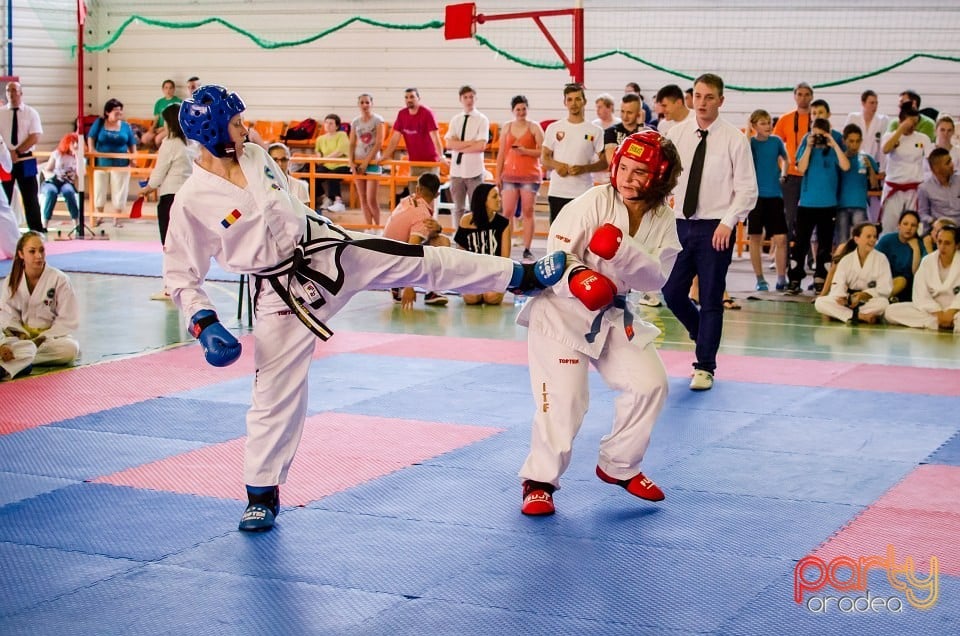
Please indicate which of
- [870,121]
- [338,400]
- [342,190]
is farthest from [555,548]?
[342,190]

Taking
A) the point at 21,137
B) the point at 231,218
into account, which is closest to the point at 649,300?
the point at 231,218

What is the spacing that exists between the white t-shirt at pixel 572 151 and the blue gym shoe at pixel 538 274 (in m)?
6.87

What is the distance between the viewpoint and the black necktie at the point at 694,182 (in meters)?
7.19

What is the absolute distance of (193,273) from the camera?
14.9 ft

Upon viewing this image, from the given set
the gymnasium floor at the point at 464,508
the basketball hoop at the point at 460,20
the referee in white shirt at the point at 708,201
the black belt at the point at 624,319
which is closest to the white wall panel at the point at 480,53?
the basketball hoop at the point at 460,20

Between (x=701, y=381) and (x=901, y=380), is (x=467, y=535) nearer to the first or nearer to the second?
(x=701, y=381)

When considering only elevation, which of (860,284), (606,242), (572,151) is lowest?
(860,284)

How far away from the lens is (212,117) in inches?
172

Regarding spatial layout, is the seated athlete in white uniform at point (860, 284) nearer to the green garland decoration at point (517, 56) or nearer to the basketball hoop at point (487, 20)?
the basketball hoop at point (487, 20)

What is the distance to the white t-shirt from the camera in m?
11.6

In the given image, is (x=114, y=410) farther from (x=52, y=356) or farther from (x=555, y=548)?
(x=555, y=548)

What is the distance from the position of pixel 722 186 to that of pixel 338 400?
Answer: 2699 millimetres

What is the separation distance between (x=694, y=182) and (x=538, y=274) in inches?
112

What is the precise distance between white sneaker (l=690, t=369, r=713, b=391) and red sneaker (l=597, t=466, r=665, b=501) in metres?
2.39
